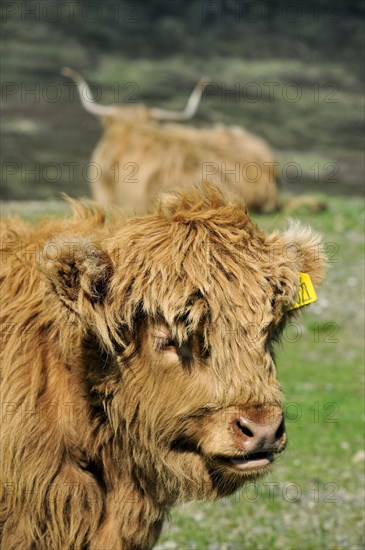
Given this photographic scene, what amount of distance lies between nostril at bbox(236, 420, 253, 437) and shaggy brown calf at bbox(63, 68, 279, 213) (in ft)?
46.9

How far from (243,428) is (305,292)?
97 centimetres

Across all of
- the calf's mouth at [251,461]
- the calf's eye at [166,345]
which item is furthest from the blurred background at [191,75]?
the calf's mouth at [251,461]

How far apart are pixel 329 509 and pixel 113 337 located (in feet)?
13.4

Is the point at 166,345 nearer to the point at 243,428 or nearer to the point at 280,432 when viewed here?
the point at 243,428

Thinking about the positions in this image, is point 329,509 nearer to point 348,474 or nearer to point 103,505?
point 348,474

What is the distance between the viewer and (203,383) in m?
4.67

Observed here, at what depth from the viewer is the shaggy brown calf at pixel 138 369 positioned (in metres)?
4.58

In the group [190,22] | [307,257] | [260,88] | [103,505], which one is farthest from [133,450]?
[190,22]

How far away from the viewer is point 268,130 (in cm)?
3253

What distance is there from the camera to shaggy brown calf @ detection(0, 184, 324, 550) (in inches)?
180

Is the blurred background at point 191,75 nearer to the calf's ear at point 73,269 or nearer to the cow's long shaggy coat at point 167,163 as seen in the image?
the cow's long shaggy coat at point 167,163

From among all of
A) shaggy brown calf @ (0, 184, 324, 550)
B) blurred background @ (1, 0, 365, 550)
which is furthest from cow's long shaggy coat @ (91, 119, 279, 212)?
shaggy brown calf @ (0, 184, 324, 550)

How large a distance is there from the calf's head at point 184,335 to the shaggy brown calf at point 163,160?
13816 mm

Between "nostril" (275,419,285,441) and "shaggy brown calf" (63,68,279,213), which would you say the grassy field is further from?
"shaggy brown calf" (63,68,279,213)
